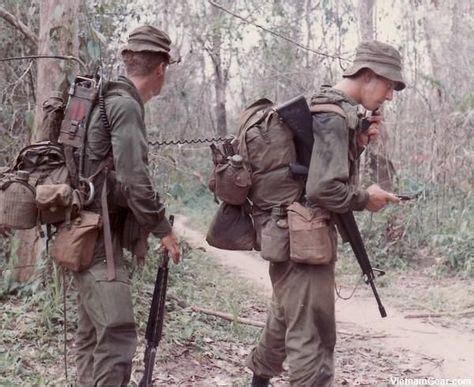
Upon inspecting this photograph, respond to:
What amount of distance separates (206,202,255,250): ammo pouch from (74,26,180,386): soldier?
517 millimetres

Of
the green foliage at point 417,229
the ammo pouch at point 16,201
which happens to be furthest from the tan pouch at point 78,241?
the green foliage at point 417,229

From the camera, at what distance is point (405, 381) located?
4.48 m

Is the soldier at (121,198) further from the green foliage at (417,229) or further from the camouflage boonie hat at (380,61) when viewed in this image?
the green foliage at (417,229)

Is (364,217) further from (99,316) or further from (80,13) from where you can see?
(99,316)

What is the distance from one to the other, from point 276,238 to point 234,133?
7.55 metres

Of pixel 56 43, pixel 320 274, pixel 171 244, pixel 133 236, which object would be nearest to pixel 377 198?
pixel 320 274

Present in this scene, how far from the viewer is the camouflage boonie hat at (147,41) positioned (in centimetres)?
318

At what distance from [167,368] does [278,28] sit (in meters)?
9.38

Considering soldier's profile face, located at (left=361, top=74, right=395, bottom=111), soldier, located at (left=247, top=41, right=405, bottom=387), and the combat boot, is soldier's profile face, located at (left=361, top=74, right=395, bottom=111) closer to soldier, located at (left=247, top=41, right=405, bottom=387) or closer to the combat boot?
soldier, located at (left=247, top=41, right=405, bottom=387)

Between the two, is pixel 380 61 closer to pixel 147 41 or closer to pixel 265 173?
pixel 265 173

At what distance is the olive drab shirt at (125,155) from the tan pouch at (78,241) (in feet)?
0.26

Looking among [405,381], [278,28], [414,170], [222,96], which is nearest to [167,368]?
[405,381]

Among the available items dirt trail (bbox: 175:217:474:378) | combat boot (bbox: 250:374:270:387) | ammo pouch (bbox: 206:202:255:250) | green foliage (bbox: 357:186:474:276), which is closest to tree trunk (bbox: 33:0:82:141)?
ammo pouch (bbox: 206:202:255:250)

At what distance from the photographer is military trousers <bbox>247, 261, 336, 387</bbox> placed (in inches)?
132
